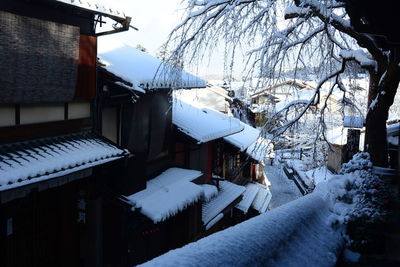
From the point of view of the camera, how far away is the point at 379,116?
7.32 meters

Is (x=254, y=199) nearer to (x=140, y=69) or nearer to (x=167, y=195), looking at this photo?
(x=167, y=195)

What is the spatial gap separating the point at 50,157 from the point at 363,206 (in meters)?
5.36

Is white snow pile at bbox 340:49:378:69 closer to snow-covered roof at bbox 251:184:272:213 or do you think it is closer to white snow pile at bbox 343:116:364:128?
white snow pile at bbox 343:116:364:128

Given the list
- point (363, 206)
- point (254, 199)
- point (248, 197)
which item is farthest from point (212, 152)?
point (363, 206)

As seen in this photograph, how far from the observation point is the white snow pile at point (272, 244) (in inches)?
112

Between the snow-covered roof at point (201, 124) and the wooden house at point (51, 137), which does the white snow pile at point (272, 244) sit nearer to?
the wooden house at point (51, 137)

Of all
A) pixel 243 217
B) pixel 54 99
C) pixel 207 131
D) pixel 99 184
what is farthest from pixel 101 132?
pixel 243 217

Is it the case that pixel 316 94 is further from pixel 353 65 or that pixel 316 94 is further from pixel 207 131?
pixel 207 131

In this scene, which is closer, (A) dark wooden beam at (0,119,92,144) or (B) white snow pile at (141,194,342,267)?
(B) white snow pile at (141,194,342,267)

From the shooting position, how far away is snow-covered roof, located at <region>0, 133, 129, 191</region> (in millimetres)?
5775

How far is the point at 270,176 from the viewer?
119ft

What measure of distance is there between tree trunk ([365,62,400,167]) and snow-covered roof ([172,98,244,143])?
18.6 ft

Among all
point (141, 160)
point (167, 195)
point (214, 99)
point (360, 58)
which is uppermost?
point (360, 58)

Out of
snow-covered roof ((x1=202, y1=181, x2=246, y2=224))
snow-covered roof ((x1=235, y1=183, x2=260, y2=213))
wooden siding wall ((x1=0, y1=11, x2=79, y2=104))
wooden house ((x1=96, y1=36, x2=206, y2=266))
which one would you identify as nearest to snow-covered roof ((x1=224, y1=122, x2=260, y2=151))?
snow-covered roof ((x1=202, y1=181, x2=246, y2=224))
